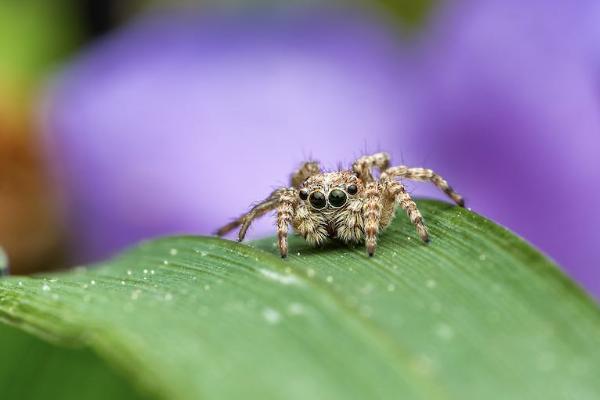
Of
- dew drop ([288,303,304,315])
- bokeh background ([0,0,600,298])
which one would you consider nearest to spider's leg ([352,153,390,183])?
dew drop ([288,303,304,315])

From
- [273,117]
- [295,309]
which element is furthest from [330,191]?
[273,117]

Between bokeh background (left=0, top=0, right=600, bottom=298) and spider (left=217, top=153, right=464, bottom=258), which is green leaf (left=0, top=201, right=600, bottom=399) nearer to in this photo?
spider (left=217, top=153, right=464, bottom=258)

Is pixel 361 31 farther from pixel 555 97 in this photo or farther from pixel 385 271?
pixel 385 271

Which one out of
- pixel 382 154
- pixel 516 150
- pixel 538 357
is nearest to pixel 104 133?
pixel 516 150

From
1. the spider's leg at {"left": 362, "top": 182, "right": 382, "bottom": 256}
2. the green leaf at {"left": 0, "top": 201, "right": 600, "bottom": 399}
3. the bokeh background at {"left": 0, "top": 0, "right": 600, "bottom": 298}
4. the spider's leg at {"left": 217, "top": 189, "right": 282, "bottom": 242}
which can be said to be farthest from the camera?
the bokeh background at {"left": 0, "top": 0, "right": 600, "bottom": 298}

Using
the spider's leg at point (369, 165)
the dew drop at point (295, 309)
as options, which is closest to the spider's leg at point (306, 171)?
the spider's leg at point (369, 165)

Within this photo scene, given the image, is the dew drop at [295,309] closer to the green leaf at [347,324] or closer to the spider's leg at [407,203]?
the green leaf at [347,324]
